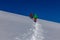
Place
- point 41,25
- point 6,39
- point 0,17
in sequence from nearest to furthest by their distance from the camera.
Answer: point 6,39 → point 0,17 → point 41,25

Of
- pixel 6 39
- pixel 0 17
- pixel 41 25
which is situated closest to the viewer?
pixel 6 39

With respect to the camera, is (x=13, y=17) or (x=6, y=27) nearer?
(x=6, y=27)

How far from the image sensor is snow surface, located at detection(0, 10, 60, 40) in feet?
2.78

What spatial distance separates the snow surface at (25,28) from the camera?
2.78ft

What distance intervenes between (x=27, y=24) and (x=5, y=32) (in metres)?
0.21

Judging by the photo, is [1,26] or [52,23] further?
[52,23]

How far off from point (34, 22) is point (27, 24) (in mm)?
66

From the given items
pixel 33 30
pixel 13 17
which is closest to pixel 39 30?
pixel 33 30

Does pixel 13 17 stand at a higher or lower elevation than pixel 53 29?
higher

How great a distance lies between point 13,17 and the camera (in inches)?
38.4

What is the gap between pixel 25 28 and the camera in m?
0.93

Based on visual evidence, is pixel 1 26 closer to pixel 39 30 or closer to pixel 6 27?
pixel 6 27

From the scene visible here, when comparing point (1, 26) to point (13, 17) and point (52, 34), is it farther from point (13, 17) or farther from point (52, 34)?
point (52, 34)

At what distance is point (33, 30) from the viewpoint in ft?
3.11
